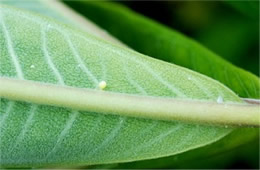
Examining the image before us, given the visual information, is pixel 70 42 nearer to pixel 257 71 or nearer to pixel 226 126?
pixel 226 126

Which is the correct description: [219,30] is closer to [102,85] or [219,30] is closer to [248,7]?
[248,7]

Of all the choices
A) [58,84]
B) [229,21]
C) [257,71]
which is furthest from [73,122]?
[229,21]

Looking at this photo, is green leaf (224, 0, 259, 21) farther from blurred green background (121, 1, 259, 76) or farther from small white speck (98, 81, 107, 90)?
blurred green background (121, 1, 259, 76)

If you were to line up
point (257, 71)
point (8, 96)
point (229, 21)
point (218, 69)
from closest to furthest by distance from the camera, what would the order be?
1. point (8, 96)
2. point (218, 69)
3. point (257, 71)
4. point (229, 21)

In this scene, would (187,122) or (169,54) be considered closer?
(187,122)

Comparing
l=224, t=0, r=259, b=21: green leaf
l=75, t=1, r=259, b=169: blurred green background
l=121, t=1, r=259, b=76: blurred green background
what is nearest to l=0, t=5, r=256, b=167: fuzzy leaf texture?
l=224, t=0, r=259, b=21: green leaf

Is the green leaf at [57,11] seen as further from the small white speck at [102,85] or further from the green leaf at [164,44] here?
the small white speck at [102,85]
